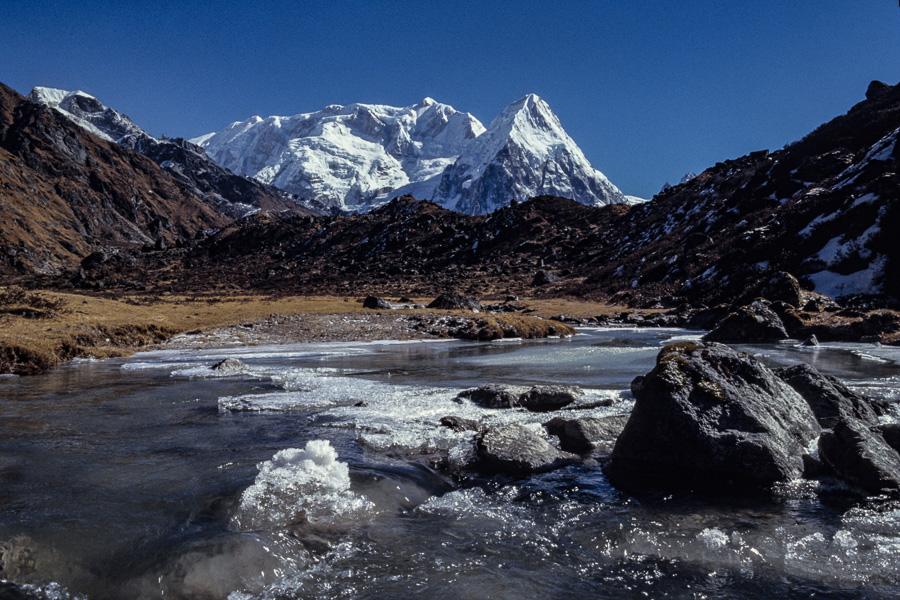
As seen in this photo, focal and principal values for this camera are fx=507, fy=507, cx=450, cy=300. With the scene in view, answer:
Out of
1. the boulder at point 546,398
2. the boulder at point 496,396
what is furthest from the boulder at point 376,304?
the boulder at point 546,398

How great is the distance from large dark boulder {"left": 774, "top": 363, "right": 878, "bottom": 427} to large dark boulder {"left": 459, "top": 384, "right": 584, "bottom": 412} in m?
5.74

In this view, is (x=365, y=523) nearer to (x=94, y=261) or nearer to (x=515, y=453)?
(x=515, y=453)

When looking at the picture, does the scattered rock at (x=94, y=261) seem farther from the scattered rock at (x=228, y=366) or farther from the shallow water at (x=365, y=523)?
the shallow water at (x=365, y=523)

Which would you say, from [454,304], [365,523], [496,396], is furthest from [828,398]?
[454,304]

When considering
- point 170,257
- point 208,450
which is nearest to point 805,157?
point 208,450

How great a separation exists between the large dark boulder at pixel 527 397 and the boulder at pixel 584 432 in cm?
264

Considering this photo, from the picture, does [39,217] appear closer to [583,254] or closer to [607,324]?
[583,254]

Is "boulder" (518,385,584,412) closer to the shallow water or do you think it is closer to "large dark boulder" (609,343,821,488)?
the shallow water

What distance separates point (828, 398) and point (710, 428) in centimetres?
538

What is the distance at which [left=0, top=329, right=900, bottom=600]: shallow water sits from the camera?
19.0 feet

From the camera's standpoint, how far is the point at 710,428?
898 cm

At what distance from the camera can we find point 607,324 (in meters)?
55.3

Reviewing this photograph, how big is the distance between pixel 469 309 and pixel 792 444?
47.2 metres

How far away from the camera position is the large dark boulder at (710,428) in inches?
340
